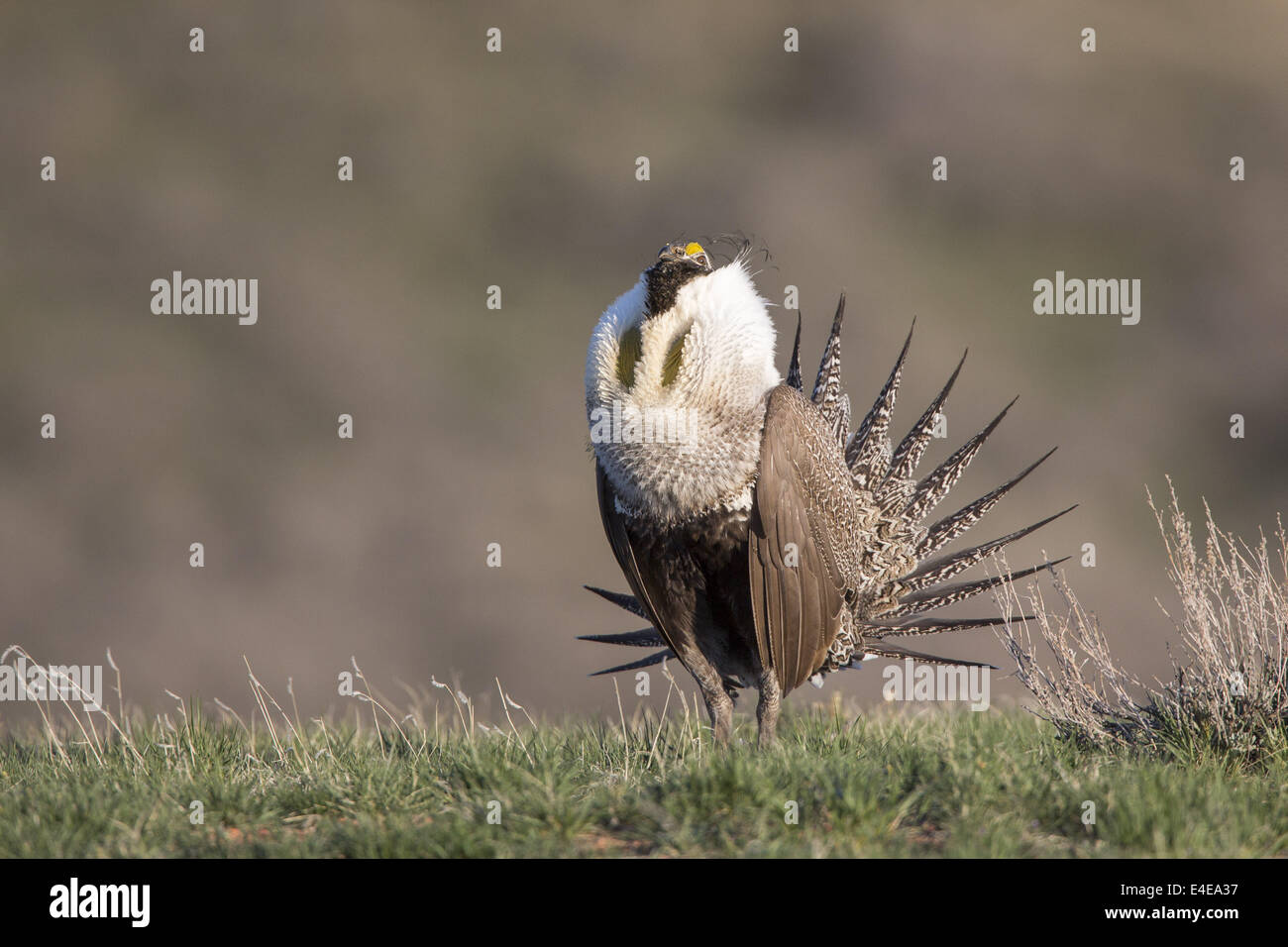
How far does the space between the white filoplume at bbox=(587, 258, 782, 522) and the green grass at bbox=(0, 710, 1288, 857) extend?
0.91 meters

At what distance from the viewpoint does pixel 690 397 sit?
167 inches

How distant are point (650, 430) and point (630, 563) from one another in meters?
0.55

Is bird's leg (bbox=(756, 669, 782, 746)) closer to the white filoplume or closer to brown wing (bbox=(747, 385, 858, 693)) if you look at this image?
brown wing (bbox=(747, 385, 858, 693))

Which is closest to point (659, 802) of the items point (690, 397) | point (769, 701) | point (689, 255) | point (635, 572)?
point (769, 701)

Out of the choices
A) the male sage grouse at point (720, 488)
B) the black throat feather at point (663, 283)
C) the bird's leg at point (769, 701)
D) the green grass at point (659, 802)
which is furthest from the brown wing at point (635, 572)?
the black throat feather at point (663, 283)

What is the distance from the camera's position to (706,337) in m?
4.30

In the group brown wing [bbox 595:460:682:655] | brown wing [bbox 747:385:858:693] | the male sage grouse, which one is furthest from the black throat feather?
brown wing [bbox 595:460:682:655]

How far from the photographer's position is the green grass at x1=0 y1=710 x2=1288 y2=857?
120 inches

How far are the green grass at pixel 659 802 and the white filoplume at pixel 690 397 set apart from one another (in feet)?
2.98

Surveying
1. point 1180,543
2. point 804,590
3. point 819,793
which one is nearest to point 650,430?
point 804,590

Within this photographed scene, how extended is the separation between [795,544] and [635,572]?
0.61 meters

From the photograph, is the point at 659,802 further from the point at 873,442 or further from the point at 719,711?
the point at 873,442
